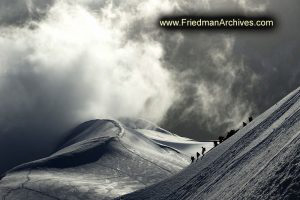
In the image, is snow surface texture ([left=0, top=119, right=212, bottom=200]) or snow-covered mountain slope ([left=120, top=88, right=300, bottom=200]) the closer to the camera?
snow-covered mountain slope ([left=120, top=88, right=300, bottom=200])

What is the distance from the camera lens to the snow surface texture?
67.9m

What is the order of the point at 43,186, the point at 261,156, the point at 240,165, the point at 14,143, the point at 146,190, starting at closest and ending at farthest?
the point at 261,156 < the point at 240,165 < the point at 146,190 < the point at 43,186 < the point at 14,143

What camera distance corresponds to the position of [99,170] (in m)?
87.6

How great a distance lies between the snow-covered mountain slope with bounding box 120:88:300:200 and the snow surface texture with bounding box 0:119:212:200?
35325mm

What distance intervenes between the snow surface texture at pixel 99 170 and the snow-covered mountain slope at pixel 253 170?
116 ft

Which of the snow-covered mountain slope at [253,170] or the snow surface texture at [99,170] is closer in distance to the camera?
the snow-covered mountain slope at [253,170]

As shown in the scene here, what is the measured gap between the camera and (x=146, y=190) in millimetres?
33656

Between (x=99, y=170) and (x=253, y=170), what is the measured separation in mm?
70002

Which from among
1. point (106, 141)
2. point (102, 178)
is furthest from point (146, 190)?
point (106, 141)

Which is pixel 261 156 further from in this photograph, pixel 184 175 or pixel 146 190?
pixel 146 190

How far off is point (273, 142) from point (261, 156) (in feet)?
3.51

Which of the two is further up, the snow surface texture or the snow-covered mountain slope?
the snow-covered mountain slope

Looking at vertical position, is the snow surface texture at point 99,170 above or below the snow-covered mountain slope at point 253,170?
below

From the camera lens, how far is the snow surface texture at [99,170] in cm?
6794
